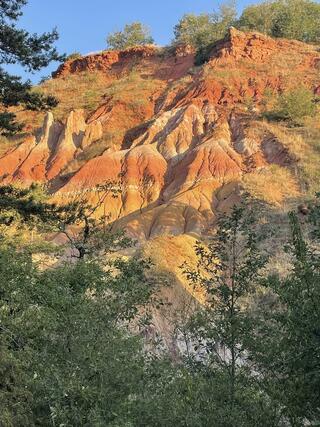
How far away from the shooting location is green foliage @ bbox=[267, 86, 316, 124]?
45.7m

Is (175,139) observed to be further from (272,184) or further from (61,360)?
(61,360)

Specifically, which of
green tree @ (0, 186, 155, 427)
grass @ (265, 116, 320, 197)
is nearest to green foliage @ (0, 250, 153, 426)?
green tree @ (0, 186, 155, 427)

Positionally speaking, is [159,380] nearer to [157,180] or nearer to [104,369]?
[104,369]

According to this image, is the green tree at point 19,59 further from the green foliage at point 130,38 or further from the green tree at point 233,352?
the green foliage at point 130,38

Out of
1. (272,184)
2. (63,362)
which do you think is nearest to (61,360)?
(63,362)

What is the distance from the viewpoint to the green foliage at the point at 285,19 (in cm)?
6756

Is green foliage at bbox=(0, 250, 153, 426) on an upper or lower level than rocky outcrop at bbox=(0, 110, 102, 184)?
lower

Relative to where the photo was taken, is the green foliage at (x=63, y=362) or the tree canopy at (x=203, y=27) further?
the tree canopy at (x=203, y=27)

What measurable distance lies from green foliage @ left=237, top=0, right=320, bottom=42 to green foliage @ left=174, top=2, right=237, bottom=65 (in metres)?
2.05

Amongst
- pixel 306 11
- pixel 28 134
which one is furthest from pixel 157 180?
pixel 306 11

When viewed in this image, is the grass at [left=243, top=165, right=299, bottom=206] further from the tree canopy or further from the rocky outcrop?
the tree canopy

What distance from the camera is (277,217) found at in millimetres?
32844

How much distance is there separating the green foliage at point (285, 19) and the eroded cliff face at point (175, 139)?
8.96 metres

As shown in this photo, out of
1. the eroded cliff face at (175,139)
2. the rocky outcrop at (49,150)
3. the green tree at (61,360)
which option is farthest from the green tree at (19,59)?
the rocky outcrop at (49,150)
